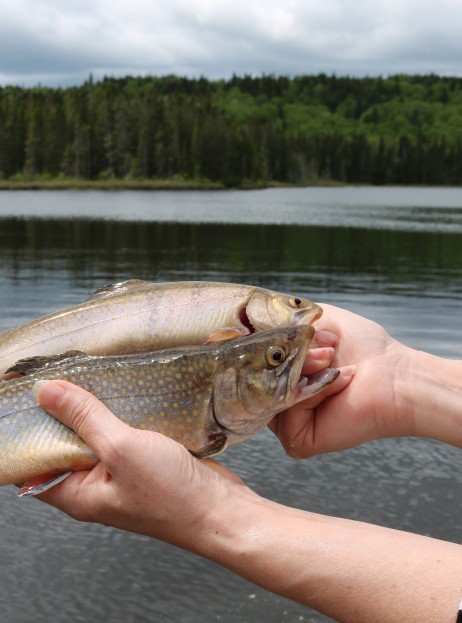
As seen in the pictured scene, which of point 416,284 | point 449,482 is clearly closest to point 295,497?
point 449,482

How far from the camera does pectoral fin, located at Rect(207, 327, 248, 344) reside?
486cm

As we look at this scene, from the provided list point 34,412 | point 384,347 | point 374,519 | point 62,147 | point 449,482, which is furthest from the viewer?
point 62,147

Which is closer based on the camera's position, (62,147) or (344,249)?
(344,249)

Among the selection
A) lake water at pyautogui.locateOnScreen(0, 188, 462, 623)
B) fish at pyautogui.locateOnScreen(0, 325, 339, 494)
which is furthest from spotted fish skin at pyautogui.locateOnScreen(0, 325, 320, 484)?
lake water at pyautogui.locateOnScreen(0, 188, 462, 623)

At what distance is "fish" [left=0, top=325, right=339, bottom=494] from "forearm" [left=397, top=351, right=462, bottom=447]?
128cm

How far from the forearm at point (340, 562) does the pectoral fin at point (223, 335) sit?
1.03 metres

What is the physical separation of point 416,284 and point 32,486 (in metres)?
35.1

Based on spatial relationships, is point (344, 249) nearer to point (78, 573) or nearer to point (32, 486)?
point (78, 573)

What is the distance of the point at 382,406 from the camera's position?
5590 millimetres

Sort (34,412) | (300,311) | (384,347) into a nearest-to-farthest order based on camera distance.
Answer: (34,412)
(300,311)
(384,347)

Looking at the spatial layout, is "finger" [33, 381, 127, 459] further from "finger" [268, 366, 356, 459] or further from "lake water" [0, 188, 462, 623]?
"lake water" [0, 188, 462, 623]

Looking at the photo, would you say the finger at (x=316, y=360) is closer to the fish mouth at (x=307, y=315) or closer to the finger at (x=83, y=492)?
the fish mouth at (x=307, y=315)

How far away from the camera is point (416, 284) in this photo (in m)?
38.3

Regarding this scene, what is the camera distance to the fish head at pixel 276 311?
5195 mm
